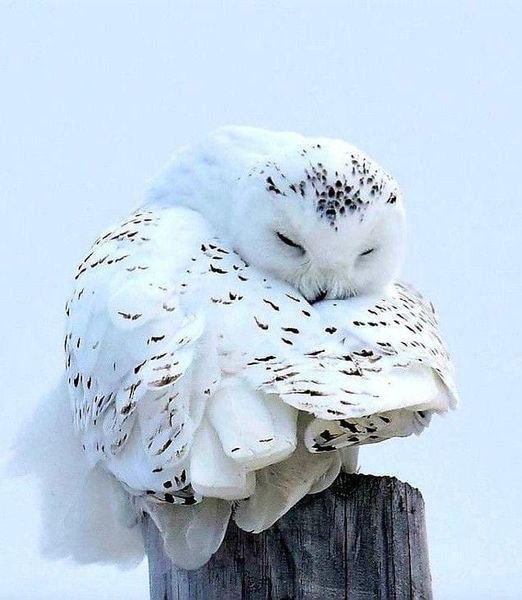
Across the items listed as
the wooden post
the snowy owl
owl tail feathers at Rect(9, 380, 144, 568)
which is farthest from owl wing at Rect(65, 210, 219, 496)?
owl tail feathers at Rect(9, 380, 144, 568)

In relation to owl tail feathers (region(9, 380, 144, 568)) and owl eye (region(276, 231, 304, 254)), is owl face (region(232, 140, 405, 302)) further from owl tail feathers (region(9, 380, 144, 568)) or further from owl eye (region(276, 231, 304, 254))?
owl tail feathers (region(9, 380, 144, 568))

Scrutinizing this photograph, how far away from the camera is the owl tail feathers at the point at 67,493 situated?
3686 millimetres

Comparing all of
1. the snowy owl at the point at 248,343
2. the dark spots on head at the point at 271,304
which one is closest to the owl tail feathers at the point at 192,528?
the snowy owl at the point at 248,343

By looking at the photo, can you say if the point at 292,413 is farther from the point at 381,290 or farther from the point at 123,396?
the point at 381,290

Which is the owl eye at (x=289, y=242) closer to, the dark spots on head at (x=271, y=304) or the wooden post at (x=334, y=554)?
the dark spots on head at (x=271, y=304)

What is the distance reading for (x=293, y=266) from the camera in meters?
3.16

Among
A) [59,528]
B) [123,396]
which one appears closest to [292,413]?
[123,396]

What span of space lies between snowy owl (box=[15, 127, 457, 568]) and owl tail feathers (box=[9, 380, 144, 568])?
14 cm

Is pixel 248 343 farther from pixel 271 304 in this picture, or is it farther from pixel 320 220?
pixel 320 220

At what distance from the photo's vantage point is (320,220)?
3131 mm

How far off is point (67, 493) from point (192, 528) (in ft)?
3.20

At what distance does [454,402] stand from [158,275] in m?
0.72

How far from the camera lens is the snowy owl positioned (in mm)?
2777

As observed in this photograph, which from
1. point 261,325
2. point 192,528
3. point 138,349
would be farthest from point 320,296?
point 192,528
